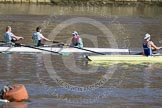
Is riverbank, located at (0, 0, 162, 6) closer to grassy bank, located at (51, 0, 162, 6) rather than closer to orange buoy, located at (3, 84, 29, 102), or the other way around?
grassy bank, located at (51, 0, 162, 6)

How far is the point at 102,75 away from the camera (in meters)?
25.6

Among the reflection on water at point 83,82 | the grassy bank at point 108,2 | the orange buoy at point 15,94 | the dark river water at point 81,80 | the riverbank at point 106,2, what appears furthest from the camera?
the grassy bank at point 108,2

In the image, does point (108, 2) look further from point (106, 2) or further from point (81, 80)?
point (81, 80)

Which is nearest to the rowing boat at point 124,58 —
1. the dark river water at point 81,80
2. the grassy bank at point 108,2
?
the dark river water at point 81,80

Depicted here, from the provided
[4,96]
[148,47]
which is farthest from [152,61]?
[4,96]

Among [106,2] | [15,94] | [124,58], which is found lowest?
[106,2]

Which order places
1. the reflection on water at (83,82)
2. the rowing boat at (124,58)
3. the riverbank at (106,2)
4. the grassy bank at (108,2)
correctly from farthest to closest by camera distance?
the grassy bank at (108,2)
the riverbank at (106,2)
the rowing boat at (124,58)
the reflection on water at (83,82)

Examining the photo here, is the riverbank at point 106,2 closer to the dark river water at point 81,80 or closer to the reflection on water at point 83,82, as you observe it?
the dark river water at point 81,80

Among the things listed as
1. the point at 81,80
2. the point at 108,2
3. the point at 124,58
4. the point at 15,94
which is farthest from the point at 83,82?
the point at 108,2

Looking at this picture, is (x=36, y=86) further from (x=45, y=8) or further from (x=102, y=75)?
(x=45, y=8)

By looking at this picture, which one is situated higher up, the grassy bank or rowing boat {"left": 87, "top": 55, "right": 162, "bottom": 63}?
rowing boat {"left": 87, "top": 55, "right": 162, "bottom": 63}

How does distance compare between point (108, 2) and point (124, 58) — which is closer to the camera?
point (124, 58)

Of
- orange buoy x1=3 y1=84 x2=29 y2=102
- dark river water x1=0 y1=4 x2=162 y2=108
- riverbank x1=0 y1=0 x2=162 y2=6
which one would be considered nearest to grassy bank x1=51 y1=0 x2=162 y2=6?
riverbank x1=0 y1=0 x2=162 y2=6

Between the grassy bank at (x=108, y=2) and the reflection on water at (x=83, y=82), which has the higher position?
the reflection on water at (x=83, y=82)
